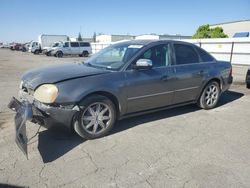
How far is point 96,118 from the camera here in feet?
13.9

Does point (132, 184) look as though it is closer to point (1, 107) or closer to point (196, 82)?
point (196, 82)

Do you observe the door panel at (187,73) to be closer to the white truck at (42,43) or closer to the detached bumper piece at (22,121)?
the detached bumper piece at (22,121)

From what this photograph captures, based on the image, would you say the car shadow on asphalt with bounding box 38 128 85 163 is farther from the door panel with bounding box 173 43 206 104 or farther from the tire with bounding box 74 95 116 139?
the door panel with bounding box 173 43 206 104

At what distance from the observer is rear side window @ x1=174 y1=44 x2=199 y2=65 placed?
5348 mm

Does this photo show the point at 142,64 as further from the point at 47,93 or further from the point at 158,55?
the point at 47,93

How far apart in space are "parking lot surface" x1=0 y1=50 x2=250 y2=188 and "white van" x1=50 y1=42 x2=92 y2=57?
26001 millimetres

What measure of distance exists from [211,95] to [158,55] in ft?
6.31

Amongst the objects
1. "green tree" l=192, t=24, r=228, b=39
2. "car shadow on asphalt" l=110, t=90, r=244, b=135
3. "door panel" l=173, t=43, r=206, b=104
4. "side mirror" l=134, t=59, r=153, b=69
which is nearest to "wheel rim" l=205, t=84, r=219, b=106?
"car shadow on asphalt" l=110, t=90, r=244, b=135

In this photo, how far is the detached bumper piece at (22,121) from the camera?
3332 millimetres

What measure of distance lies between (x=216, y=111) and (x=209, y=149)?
2.25 meters

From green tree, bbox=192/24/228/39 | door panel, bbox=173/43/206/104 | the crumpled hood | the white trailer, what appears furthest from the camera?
the white trailer

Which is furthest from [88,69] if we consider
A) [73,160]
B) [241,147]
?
[241,147]

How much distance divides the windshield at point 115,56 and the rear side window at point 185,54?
924 millimetres

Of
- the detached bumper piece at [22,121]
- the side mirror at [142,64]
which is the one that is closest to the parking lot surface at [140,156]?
the detached bumper piece at [22,121]
